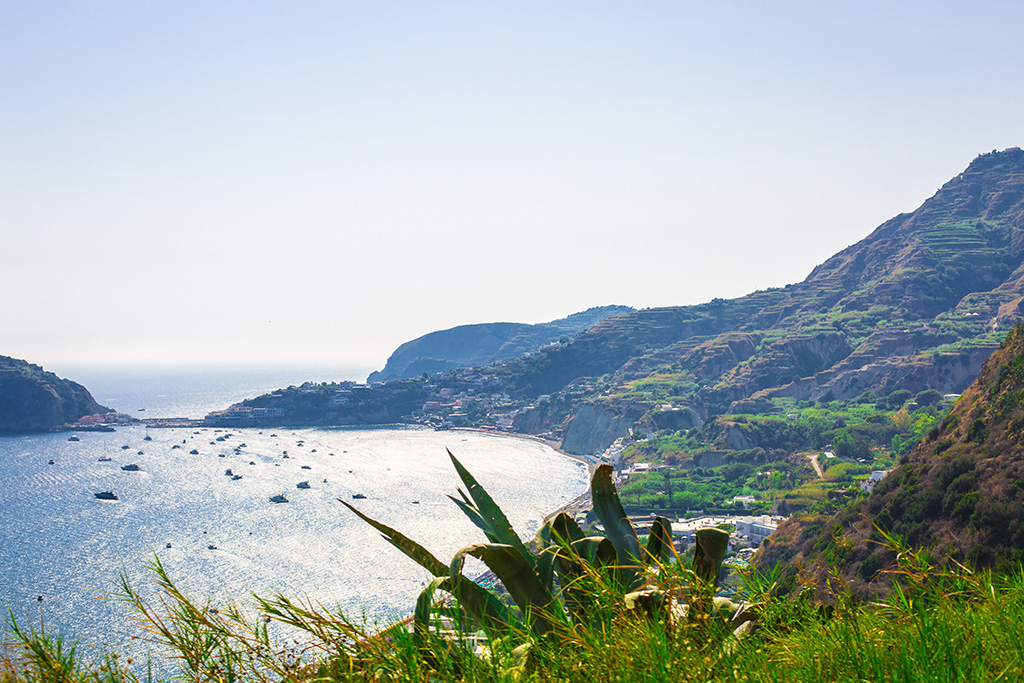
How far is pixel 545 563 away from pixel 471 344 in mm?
180234

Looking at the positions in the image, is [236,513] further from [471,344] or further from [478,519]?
[471,344]

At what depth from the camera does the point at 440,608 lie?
250 centimetres

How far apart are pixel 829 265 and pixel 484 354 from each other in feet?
289

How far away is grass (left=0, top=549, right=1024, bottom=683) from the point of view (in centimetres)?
204

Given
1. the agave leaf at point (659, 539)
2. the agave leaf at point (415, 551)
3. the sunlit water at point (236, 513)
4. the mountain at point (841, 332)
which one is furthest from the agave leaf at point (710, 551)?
the mountain at point (841, 332)

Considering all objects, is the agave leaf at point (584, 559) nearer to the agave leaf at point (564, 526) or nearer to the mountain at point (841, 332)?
the agave leaf at point (564, 526)

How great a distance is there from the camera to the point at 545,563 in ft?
10.7

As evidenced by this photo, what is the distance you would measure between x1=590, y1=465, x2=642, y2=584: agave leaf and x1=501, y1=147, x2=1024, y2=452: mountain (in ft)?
232

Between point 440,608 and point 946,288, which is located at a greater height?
point 946,288

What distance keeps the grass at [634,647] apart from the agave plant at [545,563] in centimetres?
11

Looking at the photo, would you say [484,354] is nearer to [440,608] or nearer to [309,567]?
[309,567]

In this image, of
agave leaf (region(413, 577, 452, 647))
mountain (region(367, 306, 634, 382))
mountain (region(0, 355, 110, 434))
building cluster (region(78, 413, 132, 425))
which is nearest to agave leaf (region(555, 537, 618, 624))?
agave leaf (region(413, 577, 452, 647))

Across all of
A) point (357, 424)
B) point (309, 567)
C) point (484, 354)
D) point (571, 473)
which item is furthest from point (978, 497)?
point (484, 354)

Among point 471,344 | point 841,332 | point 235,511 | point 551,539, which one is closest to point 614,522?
point 551,539
